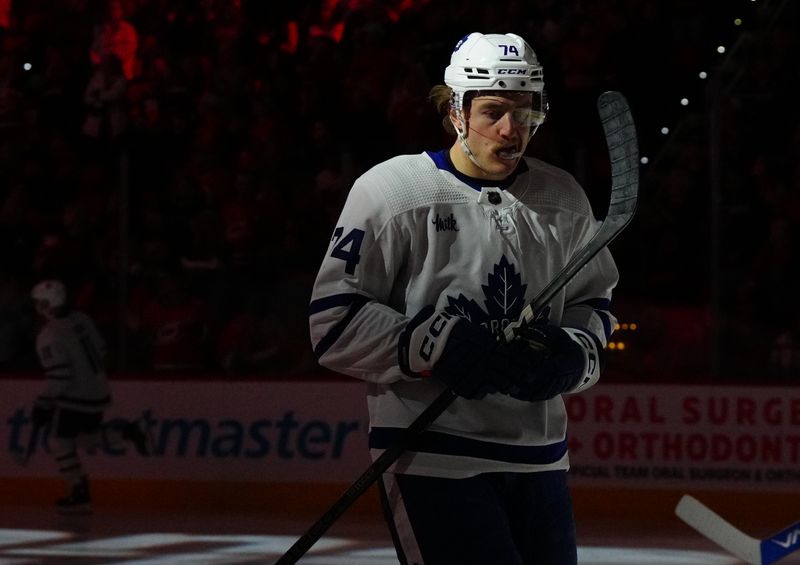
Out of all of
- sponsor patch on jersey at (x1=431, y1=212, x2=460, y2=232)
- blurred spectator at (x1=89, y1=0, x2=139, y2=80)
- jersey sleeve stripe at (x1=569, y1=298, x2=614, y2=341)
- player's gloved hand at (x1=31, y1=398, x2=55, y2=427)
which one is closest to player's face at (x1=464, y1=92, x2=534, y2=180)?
sponsor patch on jersey at (x1=431, y1=212, x2=460, y2=232)

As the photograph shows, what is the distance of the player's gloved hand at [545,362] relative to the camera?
2615 millimetres

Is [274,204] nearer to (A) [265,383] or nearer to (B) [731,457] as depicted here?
(A) [265,383]

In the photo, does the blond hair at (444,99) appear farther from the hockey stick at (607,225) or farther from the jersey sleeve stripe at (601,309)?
the jersey sleeve stripe at (601,309)

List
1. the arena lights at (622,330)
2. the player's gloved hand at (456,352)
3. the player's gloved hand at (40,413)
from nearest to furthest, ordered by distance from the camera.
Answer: the player's gloved hand at (456,352), the arena lights at (622,330), the player's gloved hand at (40,413)

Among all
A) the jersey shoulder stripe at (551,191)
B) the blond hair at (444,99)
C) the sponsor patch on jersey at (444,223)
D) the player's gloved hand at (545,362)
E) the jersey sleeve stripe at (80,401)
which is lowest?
the jersey sleeve stripe at (80,401)

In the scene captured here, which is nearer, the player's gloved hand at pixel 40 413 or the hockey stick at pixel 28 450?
the player's gloved hand at pixel 40 413

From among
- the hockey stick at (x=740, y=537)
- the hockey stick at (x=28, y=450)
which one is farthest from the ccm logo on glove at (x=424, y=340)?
the hockey stick at (x=28, y=450)

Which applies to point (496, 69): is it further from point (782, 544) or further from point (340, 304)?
point (782, 544)

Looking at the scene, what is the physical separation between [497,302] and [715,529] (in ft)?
1.85

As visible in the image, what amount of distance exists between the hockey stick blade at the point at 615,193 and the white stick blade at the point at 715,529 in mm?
450

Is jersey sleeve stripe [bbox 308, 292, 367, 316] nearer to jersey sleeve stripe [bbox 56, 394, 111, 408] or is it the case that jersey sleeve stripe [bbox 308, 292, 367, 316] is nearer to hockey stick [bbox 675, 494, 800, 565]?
hockey stick [bbox 675, 494, 800, 565]

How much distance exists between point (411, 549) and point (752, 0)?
695 centimetres

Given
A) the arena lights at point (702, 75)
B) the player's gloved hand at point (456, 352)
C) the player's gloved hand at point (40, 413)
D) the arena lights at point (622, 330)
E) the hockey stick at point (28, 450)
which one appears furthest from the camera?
the hockey stick at point (28, 450)

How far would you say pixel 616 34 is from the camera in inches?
353
